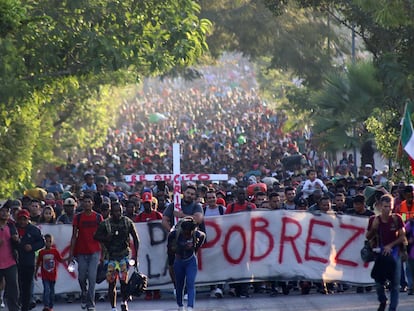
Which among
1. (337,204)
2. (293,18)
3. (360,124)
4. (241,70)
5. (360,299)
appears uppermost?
(241,70)

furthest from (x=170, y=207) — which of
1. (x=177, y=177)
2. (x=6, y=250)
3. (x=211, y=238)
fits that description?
(x=6, y=250)

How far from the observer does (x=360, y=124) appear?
3547cm

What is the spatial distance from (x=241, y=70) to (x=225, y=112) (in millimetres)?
64532

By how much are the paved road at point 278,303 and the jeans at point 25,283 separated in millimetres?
1278

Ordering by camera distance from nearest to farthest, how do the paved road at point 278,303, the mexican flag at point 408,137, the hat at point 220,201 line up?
the paved road at point 278,303 → the mexican flag at point 408,137 → the hat at point 220,201

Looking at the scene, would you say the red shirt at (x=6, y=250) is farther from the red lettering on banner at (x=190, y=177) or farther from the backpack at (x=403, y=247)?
the backpack at (x=403, y=247)

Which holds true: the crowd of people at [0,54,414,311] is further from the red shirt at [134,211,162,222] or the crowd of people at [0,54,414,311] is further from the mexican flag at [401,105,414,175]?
the mexican flag at [401,105,414,175]

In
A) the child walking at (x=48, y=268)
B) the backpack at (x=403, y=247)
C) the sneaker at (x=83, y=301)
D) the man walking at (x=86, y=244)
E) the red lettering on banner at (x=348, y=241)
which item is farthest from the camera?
the red lettering on banner at (x=348, y=241)

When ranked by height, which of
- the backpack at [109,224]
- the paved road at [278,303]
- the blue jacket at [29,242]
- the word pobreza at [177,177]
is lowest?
the paved road at [278,303]

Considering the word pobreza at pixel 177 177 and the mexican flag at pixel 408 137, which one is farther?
the mexican flag at pixel 408 137

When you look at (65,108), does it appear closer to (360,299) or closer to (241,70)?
(360,299)

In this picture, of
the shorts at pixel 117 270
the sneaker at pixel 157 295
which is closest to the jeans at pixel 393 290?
the shorts at pixel 117 270

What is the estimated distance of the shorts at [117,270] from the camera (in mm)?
17047

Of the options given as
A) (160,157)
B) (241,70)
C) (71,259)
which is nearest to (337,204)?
(71,259)
